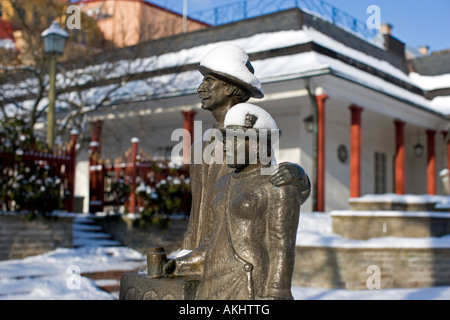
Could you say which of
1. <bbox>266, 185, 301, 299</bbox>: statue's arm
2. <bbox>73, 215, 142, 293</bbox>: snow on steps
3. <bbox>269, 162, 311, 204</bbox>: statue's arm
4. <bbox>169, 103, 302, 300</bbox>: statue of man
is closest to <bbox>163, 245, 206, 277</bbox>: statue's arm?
<bbox>169, 103, 302, 300</bbox>: statue of man

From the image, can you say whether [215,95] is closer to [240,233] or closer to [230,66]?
[230,66]

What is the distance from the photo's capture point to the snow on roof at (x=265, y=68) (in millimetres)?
14258

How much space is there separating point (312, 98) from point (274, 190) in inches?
453

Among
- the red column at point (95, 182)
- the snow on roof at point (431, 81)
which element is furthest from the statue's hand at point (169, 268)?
the snow on roof at point (431, 81)

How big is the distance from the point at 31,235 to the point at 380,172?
13.0 meters

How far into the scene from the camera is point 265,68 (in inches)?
575

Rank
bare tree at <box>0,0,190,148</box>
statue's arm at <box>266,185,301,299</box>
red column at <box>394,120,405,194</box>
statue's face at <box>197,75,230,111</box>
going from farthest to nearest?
red column at <box>394,120,405,194</box>, bare tree at <box>0,0,190,148</box>, statue's face at <box>197,75,230,111</box>, statue's arm at <box>266,185,301,299</box>

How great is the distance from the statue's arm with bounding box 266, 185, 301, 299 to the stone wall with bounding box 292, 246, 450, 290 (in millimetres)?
6548

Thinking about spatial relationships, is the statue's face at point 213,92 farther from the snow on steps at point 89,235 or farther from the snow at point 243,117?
the snow on steps at point 89,235

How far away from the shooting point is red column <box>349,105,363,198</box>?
14.5 m

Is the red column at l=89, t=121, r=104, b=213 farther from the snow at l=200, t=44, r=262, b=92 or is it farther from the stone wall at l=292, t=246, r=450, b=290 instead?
the snow at l=200, t=44, r=262, b=92

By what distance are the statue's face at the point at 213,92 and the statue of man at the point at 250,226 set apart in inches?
17.3

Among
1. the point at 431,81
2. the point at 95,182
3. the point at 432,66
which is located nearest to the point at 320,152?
the point at 95,182
